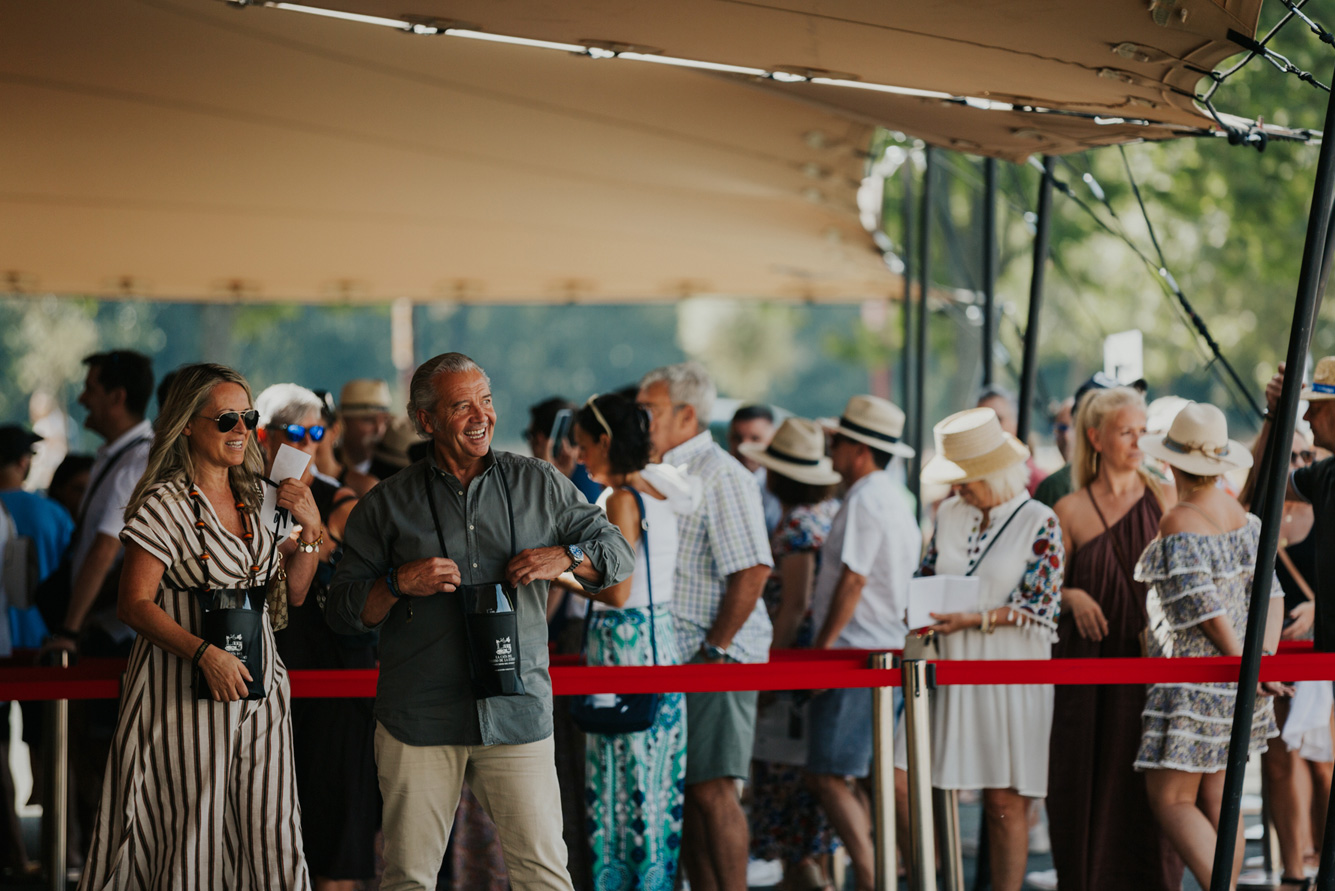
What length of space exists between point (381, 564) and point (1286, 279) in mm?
17521

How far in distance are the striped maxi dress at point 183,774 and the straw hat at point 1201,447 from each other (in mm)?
Answer: 2838

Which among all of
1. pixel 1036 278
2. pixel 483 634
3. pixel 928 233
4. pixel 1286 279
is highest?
pixel 1286 279

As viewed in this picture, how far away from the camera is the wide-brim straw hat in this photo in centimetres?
437

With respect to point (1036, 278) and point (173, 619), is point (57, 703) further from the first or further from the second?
point (1036, 278)

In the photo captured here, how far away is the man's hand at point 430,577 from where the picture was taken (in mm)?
3234

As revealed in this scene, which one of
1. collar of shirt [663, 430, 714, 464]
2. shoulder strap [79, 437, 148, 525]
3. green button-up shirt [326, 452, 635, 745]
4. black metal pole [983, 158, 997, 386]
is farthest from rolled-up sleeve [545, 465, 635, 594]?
black metal pole [983, 158, 997, 386]

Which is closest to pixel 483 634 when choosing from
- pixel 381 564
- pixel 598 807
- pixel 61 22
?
pixel 381 564

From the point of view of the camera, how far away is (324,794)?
14.5ft

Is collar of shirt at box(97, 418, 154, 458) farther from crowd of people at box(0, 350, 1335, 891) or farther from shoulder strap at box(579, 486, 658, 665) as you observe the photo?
shoulder strap at box(579, 486, 658, 665)

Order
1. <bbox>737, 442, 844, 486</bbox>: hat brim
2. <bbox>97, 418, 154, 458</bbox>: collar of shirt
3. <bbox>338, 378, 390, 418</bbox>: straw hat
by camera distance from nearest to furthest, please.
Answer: <bbox>97, 418, 154, 458</bbox>: collar of shirt → <bbox>737, 442, 844, 486</bbox>: hat brim → <bbox>338, 378, 390, 418</bbox>: straw hat

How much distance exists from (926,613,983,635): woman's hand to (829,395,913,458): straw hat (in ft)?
3.50

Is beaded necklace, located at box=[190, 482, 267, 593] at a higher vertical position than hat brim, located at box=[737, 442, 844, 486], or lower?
lower

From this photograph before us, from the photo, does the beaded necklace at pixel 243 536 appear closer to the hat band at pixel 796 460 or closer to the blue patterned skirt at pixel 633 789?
the blue patterned skirt at pixel 633 789

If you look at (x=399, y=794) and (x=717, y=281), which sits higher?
(x=717, y=281)
